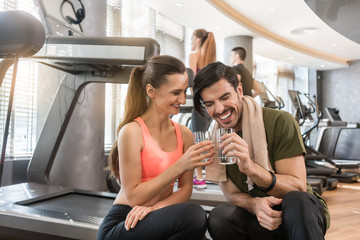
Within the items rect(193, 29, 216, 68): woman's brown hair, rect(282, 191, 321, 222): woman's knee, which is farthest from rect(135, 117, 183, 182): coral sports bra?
rect(193, 29, 216, 68): woman's brown hair

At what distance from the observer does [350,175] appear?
491 centimetres

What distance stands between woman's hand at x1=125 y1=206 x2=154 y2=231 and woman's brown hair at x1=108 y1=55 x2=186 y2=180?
1.04 feet

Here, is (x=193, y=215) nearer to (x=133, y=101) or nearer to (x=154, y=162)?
(x=154, y=162)

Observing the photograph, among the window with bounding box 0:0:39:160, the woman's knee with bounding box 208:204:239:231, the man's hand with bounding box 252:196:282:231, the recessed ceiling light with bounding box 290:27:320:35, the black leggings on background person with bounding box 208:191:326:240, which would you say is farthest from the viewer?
the recessed ceiling light with bounding box 290:27:320:35

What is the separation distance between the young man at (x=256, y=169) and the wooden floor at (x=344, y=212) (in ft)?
3.66

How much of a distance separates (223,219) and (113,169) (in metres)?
0.55

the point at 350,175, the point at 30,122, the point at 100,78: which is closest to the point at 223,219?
the point at 100,78

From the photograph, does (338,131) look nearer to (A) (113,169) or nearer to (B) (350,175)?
(B) (350,175)

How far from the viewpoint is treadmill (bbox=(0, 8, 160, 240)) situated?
1711 millimetres

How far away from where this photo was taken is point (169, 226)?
1.15m

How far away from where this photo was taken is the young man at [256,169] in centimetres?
116

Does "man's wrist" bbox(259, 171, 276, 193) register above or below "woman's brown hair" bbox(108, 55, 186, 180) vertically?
below

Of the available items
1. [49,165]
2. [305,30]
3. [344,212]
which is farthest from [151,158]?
[305,30]

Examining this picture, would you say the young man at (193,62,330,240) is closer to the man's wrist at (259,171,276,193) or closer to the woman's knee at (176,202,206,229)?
the man's wrist at (259,171,276,193)
